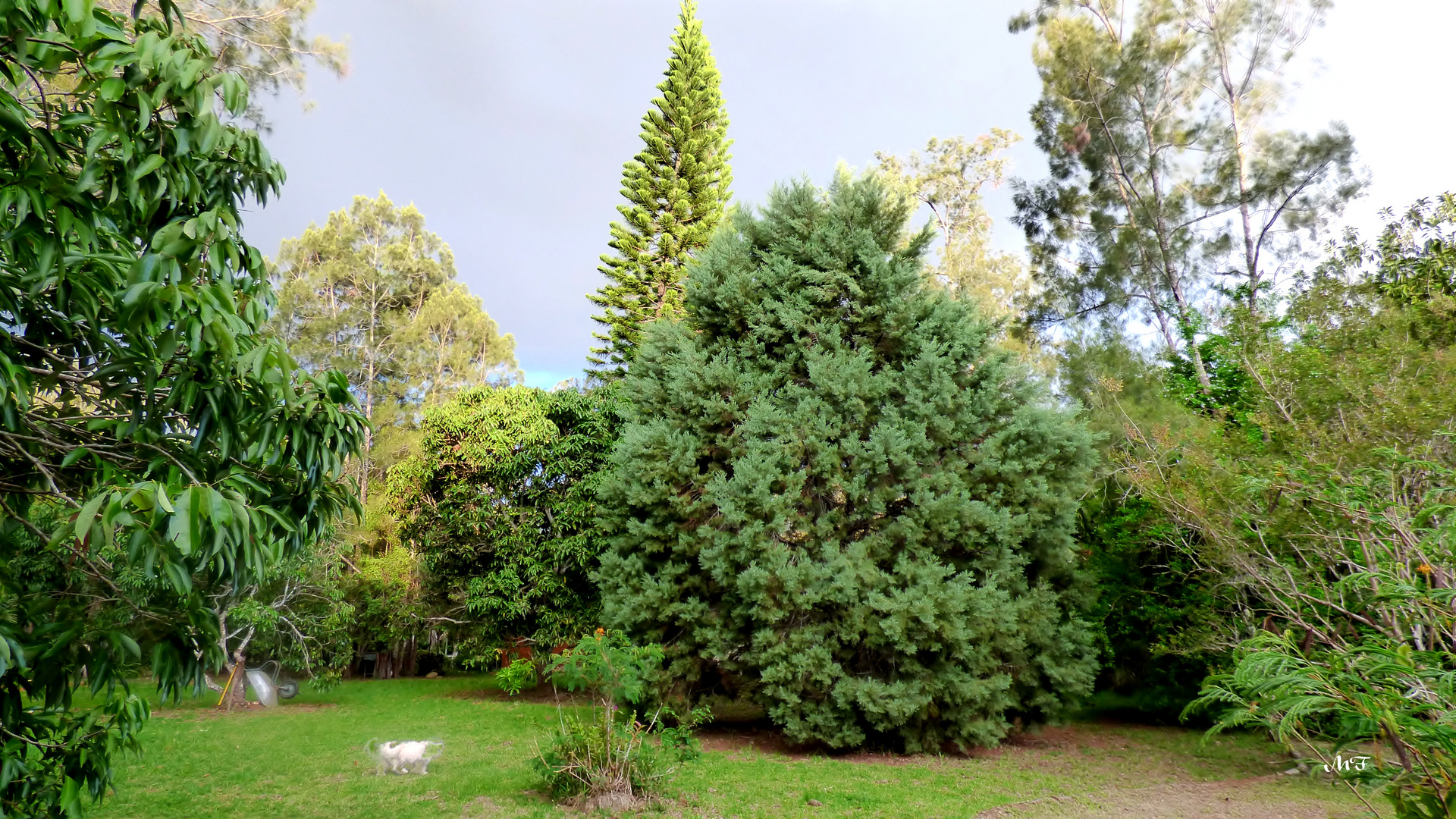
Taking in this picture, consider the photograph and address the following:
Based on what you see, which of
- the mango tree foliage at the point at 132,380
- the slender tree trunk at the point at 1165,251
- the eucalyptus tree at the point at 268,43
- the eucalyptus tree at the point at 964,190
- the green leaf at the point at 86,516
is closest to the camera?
the green leaf at the point at 86,516

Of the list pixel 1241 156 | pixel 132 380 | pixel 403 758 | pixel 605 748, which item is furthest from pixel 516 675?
pixel 1241 156

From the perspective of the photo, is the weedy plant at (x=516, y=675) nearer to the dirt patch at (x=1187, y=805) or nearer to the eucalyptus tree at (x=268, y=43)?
the dirt patch at (x=1187, y=805)

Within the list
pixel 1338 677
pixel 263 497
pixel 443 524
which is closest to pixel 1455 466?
pixel 1338 677

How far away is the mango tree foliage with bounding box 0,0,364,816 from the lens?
5.43 feet

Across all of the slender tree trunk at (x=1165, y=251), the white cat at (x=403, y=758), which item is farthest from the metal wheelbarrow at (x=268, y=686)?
the slender tree trunk at (x=1165, y=251)

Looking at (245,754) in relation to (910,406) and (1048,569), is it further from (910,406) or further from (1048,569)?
(1048,569)

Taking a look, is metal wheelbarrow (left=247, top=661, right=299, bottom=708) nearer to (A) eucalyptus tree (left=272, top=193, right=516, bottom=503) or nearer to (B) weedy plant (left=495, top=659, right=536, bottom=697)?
(B) weedy plant (left=495, top=659, right=536, bottom=697)

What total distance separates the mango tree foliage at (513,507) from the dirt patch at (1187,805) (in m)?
6.77

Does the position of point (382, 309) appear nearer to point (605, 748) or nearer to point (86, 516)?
point (605, 748)

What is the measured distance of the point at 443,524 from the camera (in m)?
11.1

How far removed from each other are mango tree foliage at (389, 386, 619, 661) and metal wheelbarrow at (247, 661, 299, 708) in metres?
2.63

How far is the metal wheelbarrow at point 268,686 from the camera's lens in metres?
10.7

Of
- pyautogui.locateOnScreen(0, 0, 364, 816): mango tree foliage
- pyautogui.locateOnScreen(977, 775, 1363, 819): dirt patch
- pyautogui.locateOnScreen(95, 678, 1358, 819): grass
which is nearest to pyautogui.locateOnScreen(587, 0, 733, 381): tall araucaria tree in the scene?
pyautogui.locateOnScreen(95, 678, 1358, 819): grass

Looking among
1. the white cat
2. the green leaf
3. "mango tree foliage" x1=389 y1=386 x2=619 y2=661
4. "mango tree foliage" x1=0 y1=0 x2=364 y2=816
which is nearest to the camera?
the green leaf
